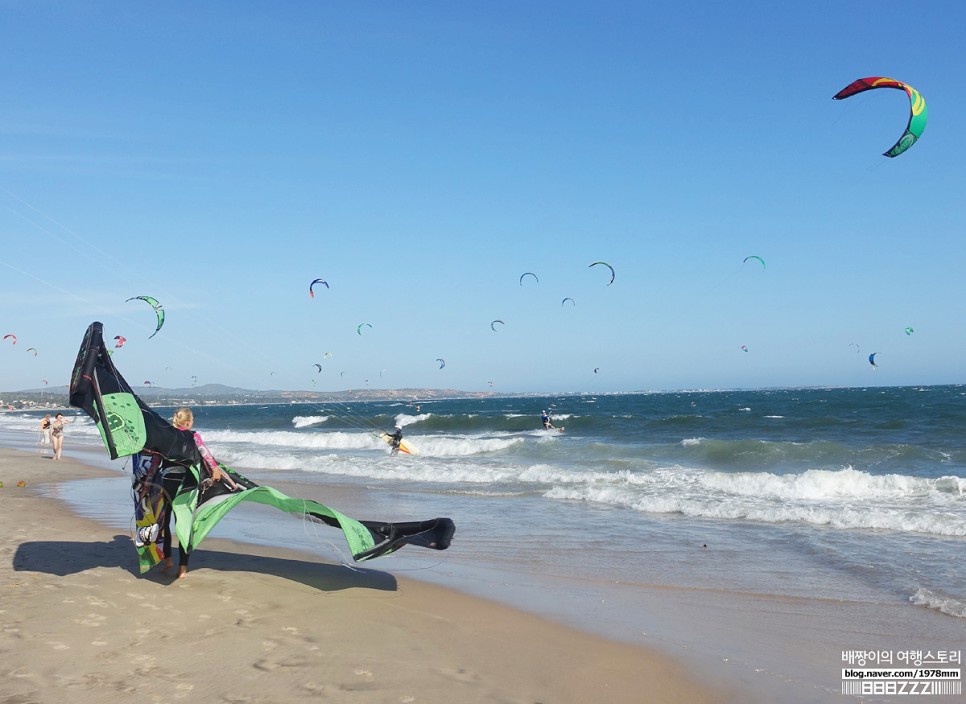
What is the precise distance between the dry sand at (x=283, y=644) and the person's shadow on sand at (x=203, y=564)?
0.09ft

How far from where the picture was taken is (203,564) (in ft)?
22.4

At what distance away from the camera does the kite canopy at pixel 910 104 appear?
8.69 meters

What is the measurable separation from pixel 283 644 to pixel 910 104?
910cm

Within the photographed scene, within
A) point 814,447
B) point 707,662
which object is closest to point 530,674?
point 707,662

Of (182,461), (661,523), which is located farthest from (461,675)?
(661,523)

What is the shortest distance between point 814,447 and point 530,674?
17118 millimetres

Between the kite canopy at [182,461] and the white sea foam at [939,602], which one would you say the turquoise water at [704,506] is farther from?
the kite canopy at [182,461]

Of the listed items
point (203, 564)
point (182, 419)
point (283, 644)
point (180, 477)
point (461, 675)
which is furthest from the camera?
point (203, 564)

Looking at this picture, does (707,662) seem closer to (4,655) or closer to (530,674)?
(530,674)

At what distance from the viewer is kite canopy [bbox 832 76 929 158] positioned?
8688 mm

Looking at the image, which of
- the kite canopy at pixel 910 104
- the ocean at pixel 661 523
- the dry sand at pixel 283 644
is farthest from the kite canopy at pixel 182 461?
the kite canopy at pixel 910 104

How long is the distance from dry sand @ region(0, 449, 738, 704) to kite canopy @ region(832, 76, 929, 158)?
7.04 meters

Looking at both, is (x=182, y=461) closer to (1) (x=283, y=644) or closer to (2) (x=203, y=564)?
(2) (x=203, y=564)

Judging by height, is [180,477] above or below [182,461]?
below
